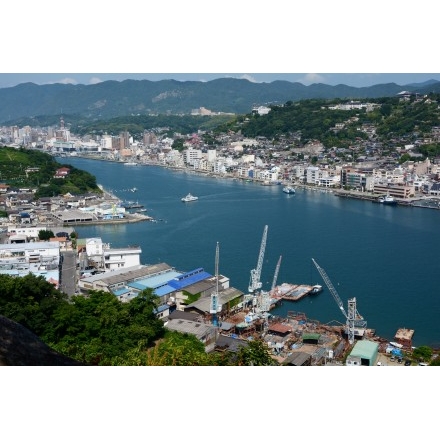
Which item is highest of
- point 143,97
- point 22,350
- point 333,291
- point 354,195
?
point 143,97

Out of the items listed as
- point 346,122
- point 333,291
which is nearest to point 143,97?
point 346,122

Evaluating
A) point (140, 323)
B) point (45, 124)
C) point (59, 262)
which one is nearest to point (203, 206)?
point (59, 262)

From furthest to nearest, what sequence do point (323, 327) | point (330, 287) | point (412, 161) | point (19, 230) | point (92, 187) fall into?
point (412, 161) < point (92, 187) < point (19, 230) < point (330, 287) < point (323, 327)

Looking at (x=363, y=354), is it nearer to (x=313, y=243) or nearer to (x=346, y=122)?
(x=313, y=243)

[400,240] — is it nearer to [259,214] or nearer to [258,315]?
[259,214]

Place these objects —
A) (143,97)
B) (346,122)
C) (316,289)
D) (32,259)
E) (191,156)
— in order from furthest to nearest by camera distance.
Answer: (143,97), (346,122), (191,156), (32,259), (316,289)

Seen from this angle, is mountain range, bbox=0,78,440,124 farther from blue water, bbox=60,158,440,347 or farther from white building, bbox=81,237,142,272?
white building, bbox=81,237,142,272
